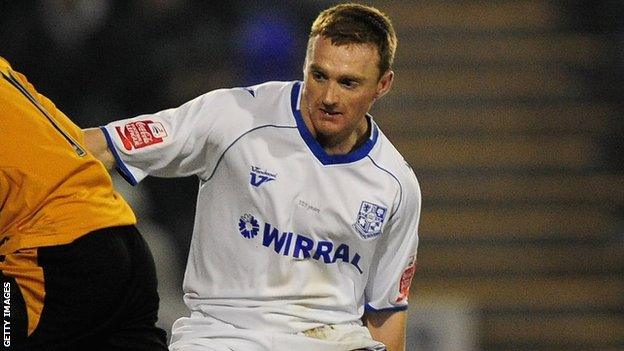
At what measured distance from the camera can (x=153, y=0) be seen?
6359 millimetres

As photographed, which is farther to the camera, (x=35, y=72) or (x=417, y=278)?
(x=417, y=278)

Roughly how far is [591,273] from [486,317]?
757 millimetres

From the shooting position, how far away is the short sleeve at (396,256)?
10.9ft

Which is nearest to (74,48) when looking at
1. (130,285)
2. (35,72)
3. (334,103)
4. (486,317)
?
(35,72)

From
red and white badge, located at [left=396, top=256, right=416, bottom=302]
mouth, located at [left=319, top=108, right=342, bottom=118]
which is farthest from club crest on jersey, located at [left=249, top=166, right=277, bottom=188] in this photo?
red and white badge, located at [left=396, top=256, right=416, bottom=302]

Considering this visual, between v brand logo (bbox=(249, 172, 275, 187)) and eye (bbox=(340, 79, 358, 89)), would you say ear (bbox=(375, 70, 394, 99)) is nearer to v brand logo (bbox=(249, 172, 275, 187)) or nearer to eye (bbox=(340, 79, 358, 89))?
eye (bbox=(340, 79, 358, 89))

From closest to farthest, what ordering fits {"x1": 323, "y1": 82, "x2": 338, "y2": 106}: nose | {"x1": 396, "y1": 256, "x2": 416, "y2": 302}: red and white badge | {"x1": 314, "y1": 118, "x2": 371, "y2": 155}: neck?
{"x1": 323, "y1": 82, "x2": 338, "y2": 106}: nose → {"x1": 314, "y1": 118, "x2": 371, "y2": 155}: neck → {"x1": 396, "y1": 256, "x2": 416, "y2": 302}: red and white badge

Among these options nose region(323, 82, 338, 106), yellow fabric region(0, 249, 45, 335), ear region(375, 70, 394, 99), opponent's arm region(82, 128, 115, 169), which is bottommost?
yellow fabric region(0, 249, 45, 335)

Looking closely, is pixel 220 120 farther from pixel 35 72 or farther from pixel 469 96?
pixel 469 96

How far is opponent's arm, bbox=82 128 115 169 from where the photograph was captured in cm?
304

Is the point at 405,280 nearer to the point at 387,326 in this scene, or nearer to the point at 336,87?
the point at 387,326

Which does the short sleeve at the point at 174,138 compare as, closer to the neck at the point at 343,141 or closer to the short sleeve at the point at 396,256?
the neck at the point at 343,141

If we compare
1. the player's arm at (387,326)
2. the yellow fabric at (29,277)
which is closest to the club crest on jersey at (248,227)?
the player's arm at (387,326)

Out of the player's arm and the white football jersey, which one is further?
the player's arm
